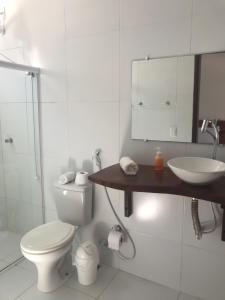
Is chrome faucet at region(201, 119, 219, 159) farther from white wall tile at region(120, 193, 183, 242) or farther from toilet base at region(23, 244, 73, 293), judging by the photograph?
toilet base at region(23, 244, 73, 293)

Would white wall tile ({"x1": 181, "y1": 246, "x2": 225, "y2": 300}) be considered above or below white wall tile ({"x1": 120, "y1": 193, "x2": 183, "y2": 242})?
below

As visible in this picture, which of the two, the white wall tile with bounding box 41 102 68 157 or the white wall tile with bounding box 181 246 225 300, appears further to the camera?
the white wall tile with bounding box 41 102 68 157

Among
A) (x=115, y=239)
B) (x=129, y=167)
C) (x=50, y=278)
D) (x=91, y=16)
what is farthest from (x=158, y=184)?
(x=91, y=16)

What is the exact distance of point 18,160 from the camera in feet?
8.09

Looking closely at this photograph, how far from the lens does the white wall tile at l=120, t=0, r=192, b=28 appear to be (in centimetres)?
166

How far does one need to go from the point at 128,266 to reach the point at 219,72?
1643mm

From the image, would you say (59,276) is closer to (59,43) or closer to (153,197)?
(153,197)

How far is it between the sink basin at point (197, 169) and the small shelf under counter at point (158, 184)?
0.06 metres

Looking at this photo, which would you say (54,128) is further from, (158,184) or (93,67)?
(158,184)

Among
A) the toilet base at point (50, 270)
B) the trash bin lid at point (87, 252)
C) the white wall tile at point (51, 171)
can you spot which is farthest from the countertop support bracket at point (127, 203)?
the white wall tile at point (51, 171)

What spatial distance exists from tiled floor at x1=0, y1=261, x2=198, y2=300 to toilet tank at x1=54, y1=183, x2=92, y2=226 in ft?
1.56

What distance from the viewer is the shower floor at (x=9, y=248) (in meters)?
2.29

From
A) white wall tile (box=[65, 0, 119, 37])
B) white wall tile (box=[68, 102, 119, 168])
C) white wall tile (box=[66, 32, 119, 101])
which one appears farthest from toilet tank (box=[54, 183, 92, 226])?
white wall tile (box=[65, 0, 119, 37])

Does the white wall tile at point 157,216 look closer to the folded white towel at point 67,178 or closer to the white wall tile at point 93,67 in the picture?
the folded white towel at point 67,178
